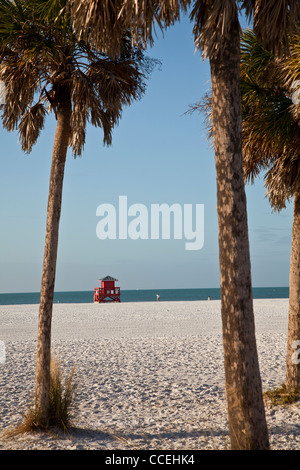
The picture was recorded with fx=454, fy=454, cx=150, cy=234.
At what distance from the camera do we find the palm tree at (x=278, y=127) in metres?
7.38

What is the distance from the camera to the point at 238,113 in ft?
15.3

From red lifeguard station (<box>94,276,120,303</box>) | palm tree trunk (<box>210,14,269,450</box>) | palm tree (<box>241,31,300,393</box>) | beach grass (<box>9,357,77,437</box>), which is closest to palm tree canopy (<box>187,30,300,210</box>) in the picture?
palm tree (<box>241,31,300,393</box>)

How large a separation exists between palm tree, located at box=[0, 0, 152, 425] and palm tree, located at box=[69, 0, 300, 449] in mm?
2006

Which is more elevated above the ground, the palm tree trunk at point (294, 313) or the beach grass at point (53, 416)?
the palm tree trunk at point (294, 313)

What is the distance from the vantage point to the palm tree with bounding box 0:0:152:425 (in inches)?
249

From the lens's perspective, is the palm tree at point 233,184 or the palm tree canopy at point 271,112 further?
the palm tree canopy at point 271,112

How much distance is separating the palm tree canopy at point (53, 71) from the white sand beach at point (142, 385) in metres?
4.53

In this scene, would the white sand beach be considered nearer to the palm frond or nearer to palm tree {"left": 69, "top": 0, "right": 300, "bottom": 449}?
palm tree {"left": 69, "top": 0, "right": 300, "bottom": 449}

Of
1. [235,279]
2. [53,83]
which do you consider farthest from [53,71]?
[235,279]

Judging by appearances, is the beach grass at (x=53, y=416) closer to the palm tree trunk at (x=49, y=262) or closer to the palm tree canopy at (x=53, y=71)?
the palm tree trunk at (x=49, y=262)

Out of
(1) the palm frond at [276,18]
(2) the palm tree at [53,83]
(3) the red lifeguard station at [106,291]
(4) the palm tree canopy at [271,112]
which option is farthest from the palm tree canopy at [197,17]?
(3) the red lifeguard station at [106,291]

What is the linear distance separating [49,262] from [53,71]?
114 inches

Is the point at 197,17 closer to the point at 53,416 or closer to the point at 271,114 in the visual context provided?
the point at 271,114

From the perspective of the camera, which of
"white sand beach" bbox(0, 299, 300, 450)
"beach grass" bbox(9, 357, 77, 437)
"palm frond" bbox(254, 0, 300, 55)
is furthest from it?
"beach grass" bbox(9, 357, 77, 437)
